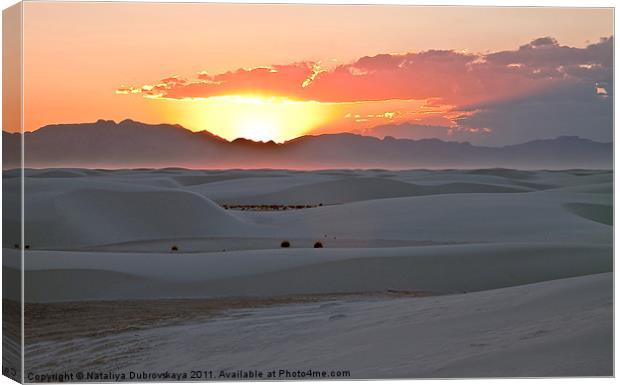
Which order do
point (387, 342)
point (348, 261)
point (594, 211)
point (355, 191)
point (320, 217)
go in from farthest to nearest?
point (594, 211)
point (355, 191)
point (320, 217)
point (348, 261)
point (387, 342)

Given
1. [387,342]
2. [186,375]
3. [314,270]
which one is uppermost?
[314,270]

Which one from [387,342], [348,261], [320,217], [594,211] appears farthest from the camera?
[594,211]

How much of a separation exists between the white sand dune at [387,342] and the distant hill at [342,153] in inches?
68.0

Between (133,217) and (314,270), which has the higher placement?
(133,217)

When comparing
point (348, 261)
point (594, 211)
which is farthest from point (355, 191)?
point (594, 211)

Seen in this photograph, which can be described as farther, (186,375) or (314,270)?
(314,270)

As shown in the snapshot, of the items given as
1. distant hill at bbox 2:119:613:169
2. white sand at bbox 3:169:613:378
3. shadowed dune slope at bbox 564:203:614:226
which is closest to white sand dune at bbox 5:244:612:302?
white sand at bbox 3:169:613:378

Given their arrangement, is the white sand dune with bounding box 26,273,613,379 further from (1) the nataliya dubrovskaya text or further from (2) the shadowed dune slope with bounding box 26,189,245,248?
(2) the shadowed dune slope with bounding box 26,189,245,248

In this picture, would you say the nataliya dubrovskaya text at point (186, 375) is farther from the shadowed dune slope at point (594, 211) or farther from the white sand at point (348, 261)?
the shadowed dune slope at point (594, 211)

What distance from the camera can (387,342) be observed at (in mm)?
13688

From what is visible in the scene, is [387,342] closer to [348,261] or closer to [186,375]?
[348,261]

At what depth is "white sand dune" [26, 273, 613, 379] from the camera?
44.3 feet

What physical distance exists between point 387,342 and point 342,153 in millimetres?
2452

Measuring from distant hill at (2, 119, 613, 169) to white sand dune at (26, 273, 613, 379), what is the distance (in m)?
1.73
